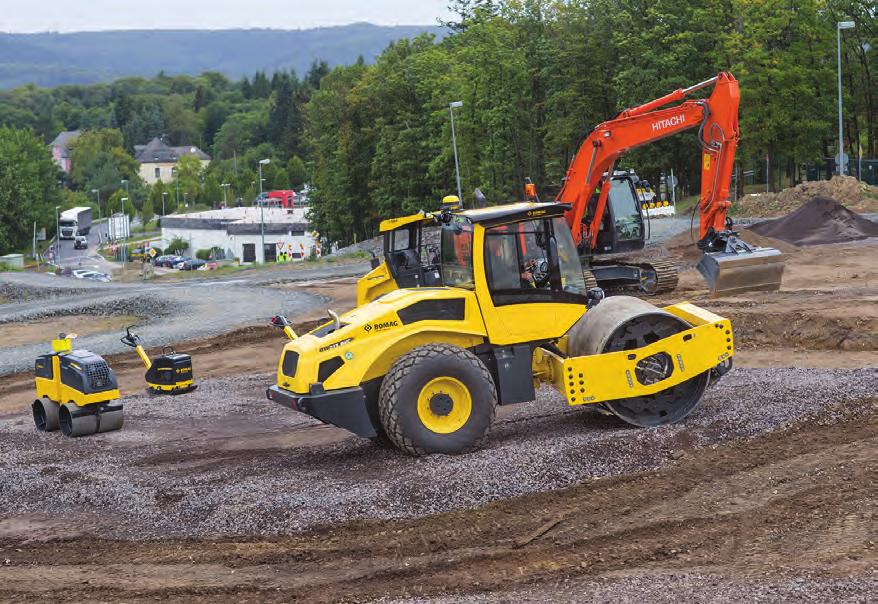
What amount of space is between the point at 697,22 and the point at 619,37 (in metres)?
4.16

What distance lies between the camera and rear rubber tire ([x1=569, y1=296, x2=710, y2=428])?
39.1ft

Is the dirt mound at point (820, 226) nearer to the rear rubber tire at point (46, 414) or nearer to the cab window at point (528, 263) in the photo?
the cab window at point (528, 263)

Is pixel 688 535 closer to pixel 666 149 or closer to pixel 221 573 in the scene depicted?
pixel 221 573

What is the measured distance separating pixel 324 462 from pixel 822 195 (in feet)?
102

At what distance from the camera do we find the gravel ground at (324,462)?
10133mm

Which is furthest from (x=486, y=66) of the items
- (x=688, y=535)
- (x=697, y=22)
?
(x=688, y=535)

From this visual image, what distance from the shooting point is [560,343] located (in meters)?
12.3

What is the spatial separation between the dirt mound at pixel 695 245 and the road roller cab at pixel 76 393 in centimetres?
1778

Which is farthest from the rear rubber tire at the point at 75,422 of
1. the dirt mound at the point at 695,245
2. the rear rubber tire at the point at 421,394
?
the dirt mound at the point at 695,245

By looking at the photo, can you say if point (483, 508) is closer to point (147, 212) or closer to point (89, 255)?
point (89, 255)

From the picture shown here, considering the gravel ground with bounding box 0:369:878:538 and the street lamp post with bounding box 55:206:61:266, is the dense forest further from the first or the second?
the gravel ground with bounding box 0:369:878:538

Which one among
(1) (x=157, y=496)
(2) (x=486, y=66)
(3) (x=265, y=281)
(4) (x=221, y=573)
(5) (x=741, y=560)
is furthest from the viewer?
(2) (x=486, y=66)

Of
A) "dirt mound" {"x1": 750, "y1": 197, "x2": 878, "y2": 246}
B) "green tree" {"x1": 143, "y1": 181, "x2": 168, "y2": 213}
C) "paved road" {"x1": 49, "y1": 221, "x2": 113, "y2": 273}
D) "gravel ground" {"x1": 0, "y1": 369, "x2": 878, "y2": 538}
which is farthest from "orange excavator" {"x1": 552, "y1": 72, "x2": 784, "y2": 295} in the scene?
"green tree" {"x1": 143, "y1": 181, "x2": 168, "y2": 213}

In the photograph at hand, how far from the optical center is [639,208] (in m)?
24.6
